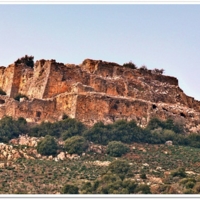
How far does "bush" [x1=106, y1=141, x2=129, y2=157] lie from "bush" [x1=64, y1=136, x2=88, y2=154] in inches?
64.7

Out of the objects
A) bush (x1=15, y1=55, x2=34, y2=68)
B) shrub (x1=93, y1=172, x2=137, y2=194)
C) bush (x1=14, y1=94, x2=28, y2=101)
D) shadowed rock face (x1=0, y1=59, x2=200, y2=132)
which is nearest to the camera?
shrub (x1=93, y1=172, x2=137, y2=194)

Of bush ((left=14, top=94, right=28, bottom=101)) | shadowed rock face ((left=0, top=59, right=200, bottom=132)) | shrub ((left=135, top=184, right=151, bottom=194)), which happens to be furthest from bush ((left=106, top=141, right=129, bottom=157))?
bush ((left=14, top=94, right=28, bottom=101))

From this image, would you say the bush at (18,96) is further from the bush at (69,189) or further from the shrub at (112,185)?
the bush at (69,189)

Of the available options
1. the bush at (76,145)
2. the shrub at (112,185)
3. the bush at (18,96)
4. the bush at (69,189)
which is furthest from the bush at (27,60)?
the bush at (69,189)

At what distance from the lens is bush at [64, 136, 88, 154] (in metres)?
58.2

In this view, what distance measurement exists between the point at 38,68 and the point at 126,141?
37.4ft

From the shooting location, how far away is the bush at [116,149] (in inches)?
2312

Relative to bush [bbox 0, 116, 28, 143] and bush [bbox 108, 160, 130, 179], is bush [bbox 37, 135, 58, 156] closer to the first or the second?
bush [bbox 0, 116, 28, 143]

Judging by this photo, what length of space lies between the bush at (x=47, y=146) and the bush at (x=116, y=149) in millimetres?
3598

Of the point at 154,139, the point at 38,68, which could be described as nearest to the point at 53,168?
the point at 154,139

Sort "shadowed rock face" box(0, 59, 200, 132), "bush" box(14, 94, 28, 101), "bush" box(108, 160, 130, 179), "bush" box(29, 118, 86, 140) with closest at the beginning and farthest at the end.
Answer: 1. "bush" box(108, 160, 130, 179)
2. "bush" box(29, 118, 86, 140)
3. "shadowed rock face" box(0, 59, 200, 132)
4. "bush" box(14, 94, 28, 101)

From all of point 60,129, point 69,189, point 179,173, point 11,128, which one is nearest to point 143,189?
point 69,189

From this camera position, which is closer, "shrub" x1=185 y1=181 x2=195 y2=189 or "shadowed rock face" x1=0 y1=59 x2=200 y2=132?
"shrub" x1=185 y1=181 x2=195 y2=189

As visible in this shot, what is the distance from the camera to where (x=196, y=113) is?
69250 millimetres
